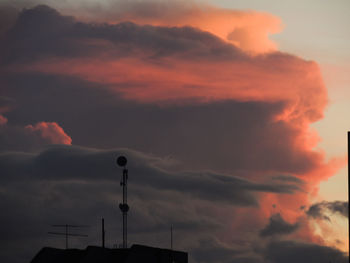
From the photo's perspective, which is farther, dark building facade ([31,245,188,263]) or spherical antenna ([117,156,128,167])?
spherical antenna ([117,156,128,167])

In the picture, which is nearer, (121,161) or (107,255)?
(107,255)

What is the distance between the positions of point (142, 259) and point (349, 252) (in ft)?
115

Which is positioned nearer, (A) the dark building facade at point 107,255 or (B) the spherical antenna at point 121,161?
(A) the dark building facade at point 107,255

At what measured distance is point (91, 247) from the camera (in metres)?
102

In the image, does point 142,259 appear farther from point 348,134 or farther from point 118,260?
point 348,134

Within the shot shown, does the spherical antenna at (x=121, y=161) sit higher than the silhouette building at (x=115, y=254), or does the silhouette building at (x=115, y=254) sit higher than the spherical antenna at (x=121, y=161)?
the spherical antenna at (x=121, y=161)

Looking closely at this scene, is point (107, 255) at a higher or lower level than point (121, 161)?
lower

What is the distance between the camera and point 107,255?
334 ft

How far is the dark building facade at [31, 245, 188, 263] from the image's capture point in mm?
99500

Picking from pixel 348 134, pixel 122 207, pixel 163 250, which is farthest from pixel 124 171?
pixel 348 134

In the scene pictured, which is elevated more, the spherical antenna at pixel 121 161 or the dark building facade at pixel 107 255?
the spherical antenna at pixel 121 161

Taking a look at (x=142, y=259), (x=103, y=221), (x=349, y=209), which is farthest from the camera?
(x=103, y=221)

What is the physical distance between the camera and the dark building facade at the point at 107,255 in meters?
99.5

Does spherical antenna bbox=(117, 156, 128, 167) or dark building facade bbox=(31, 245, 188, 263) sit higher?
spherical antenna bbox=(117, 156, 128, 167)
